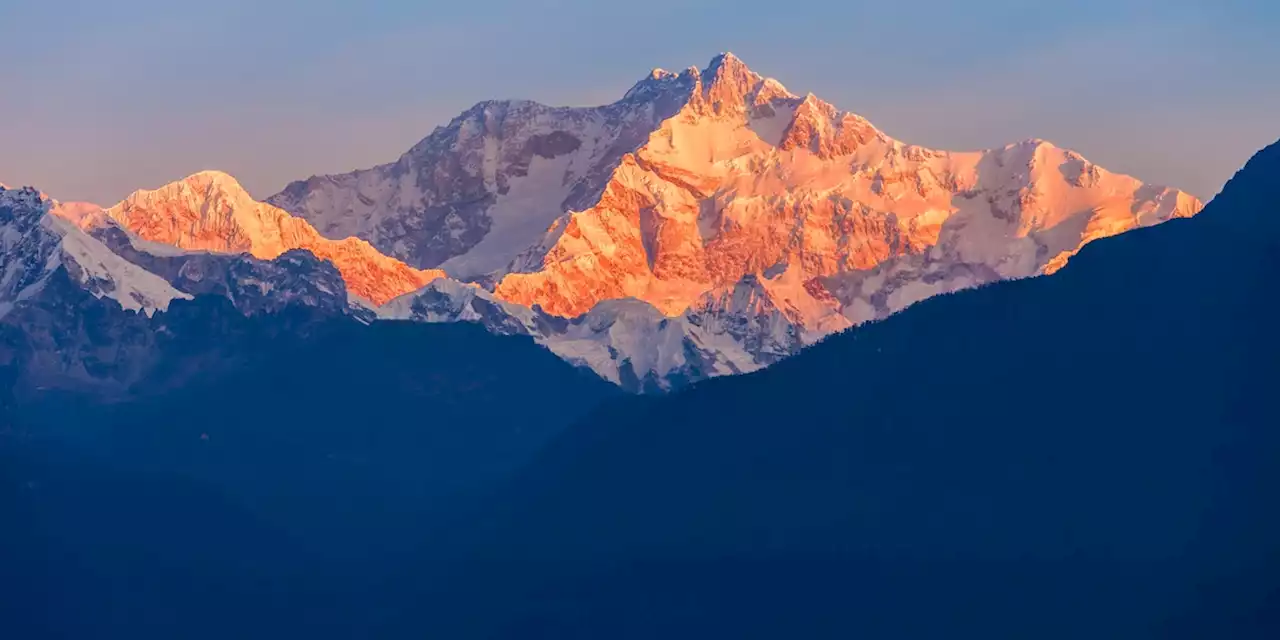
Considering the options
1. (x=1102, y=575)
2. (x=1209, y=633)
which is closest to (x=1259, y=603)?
(x=1209, y=633)

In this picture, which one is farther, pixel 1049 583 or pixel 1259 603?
pixel 1049 583

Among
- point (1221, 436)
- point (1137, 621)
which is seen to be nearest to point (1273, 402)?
point (1221, 436)

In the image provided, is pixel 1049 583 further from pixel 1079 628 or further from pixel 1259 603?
pixel 1259 603

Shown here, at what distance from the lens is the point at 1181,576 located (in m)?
192

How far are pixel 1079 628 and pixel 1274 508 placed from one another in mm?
14021

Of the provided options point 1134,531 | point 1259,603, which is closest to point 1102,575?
point 1134,531

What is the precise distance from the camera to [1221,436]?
200 meters

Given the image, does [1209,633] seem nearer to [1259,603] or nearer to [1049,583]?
[1259,603]

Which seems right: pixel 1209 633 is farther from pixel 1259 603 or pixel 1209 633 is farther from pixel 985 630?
pixel 985 630

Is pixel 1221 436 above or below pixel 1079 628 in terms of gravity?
above

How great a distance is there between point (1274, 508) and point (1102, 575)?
1261cm

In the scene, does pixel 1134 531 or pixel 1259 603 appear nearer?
pixel 1259 603

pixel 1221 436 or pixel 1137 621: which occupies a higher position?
pixel 1221 436

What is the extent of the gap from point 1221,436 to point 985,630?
19322mm
